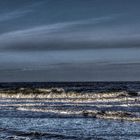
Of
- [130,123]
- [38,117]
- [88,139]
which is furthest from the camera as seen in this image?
[38,117]

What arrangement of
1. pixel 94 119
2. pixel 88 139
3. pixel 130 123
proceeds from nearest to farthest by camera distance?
pixel 88 139 < pixel 130 123 < pixel 94 119

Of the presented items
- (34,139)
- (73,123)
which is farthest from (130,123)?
(34,139)

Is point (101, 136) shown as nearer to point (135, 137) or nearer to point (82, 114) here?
point (135, 137)

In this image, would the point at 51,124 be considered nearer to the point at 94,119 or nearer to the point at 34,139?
the point at 94,119

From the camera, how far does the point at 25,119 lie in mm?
39188

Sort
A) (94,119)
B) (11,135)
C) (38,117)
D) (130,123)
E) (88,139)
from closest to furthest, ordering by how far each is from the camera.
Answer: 1. (88,139)
2. (11,135)
3. (130,123)
4. (94,119)
5. (38,117)

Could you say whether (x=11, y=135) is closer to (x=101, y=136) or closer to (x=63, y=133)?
(x=63, y=133)

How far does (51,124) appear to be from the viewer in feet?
114

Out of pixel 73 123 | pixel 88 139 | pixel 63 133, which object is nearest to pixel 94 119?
pixel 73 123

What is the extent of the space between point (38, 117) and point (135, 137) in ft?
50.1

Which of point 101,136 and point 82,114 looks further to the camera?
point 82,114

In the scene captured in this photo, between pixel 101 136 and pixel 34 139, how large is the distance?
401 centimetres

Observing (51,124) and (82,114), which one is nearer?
(51,124)

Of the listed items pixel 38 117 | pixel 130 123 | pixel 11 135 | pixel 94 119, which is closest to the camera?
pixel 11 135
